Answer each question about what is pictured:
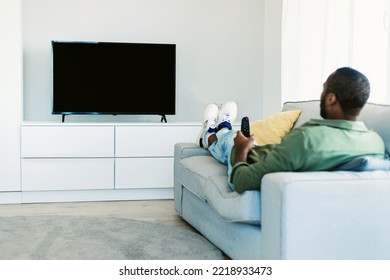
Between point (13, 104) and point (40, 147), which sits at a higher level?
point (13, 104)

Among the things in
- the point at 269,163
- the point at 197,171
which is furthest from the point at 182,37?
the point at 269,163

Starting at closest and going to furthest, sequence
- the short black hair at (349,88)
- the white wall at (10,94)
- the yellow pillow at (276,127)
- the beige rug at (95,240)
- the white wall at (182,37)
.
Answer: the short black hair at (349,88), the beige rug at (95,240), the yellow pillow at (276,127), the white wall at (10,94), the white wall at (182,37)

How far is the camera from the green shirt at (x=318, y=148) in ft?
A: 6.96

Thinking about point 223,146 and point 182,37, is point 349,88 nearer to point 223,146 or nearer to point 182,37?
point 223,146

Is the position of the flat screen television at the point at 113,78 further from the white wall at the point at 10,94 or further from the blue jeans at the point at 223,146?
the blue jeans at the point at 223,146

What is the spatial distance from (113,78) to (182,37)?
87 centimetres

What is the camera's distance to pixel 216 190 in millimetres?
2627

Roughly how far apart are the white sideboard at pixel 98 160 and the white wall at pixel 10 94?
0.07m

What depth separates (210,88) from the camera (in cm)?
516

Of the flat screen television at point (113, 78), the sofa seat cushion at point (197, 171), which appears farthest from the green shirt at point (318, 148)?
the flat screen television at point (113, 78)

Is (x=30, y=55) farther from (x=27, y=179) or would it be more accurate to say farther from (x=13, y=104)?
(x=27, y=179)
